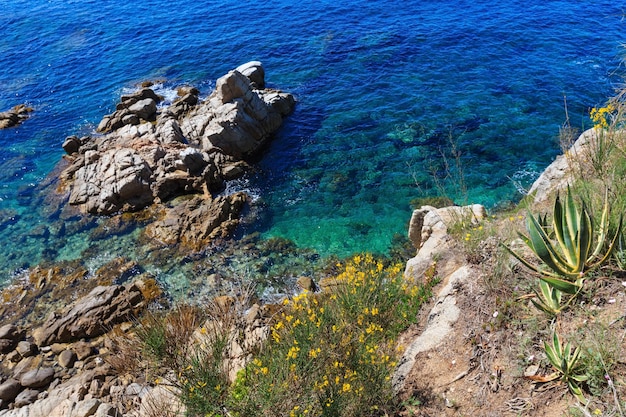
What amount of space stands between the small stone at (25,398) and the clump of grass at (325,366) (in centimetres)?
790

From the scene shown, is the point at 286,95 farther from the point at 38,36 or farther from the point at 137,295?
the point at 38,36

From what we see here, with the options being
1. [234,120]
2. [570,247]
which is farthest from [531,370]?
[234,120]

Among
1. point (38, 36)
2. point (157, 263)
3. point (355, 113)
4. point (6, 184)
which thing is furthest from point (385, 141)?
point (38, 36)

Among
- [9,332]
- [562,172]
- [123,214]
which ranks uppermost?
[562,172]

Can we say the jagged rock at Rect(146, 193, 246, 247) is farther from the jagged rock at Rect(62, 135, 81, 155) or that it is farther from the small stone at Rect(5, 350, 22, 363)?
the jagged rock at Rect(62, 135, 81, 155)

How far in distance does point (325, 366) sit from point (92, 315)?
10539mm

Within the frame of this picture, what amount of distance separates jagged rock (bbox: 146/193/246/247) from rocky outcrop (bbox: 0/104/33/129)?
16.4m

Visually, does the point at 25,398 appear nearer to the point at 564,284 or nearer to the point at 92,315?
the point at 92,315

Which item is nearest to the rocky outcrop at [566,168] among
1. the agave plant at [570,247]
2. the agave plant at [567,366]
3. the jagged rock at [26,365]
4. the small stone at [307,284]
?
the agave plant at [570,247]

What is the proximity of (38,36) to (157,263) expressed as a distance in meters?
33.8

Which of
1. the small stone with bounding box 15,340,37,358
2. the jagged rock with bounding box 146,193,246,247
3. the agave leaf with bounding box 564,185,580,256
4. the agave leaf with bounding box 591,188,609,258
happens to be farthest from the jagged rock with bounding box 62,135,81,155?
the agave leaf with bounding box 591,188,609,258

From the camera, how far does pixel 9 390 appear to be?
12.1m

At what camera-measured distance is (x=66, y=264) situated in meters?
16.9

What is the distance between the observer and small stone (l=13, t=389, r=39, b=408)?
1185 cm
